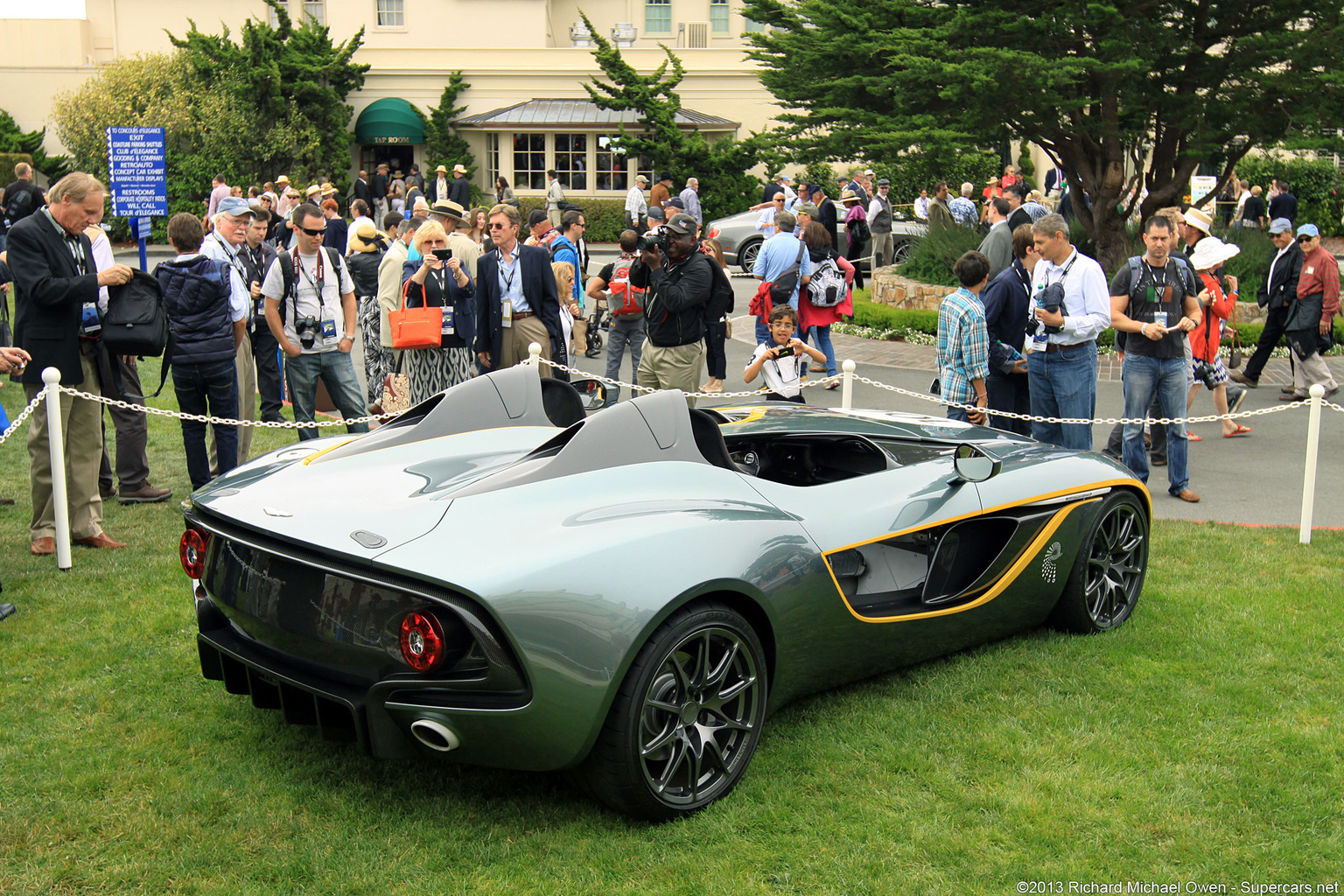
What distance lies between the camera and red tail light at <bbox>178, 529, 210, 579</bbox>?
3.91 metres

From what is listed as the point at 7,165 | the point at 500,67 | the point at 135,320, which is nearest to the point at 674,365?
the point at 135,320

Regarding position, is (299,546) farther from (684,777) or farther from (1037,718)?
(1037,718)

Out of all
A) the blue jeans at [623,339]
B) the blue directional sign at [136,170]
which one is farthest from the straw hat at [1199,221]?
the blue directional sign at [136,170]

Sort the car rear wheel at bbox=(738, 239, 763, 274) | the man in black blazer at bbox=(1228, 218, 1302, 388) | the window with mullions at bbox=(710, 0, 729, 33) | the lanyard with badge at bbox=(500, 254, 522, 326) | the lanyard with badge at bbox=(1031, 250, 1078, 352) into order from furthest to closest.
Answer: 1. the window with mullions at bbox=(710, 0, 729, 33)
2. the car rear wheel at bbox=(738, 239, 763, 274)
3. the man in black blazer at bbox=(1228, 218, 1302, 388)
4. the lanyard with badge at bbox=(500, 254, 522, 326)
5. the lanyard with badge at bbox=(1031, 250, 1078, 352)

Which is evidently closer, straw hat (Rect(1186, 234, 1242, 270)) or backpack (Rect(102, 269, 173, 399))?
backpack (Rect(102, 269, 173, 399))

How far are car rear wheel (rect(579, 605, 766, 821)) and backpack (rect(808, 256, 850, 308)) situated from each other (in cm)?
815

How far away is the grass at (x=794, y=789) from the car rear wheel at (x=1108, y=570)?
126 mm

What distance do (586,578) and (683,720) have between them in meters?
0.61

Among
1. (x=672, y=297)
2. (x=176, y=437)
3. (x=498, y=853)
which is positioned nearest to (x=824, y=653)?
(x=498, y=853)

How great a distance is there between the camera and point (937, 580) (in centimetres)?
471

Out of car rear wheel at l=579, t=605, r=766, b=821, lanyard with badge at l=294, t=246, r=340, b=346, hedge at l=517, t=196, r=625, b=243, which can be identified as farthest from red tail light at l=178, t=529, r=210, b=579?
hedge at l=517, t=196, r=625, b=243

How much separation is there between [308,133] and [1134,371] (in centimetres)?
2916

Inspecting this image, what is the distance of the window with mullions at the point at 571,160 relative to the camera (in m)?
34.2

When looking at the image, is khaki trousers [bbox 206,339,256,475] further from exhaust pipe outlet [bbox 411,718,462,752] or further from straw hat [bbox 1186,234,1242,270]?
straw hat [bbox 1186,234,1242,270]
